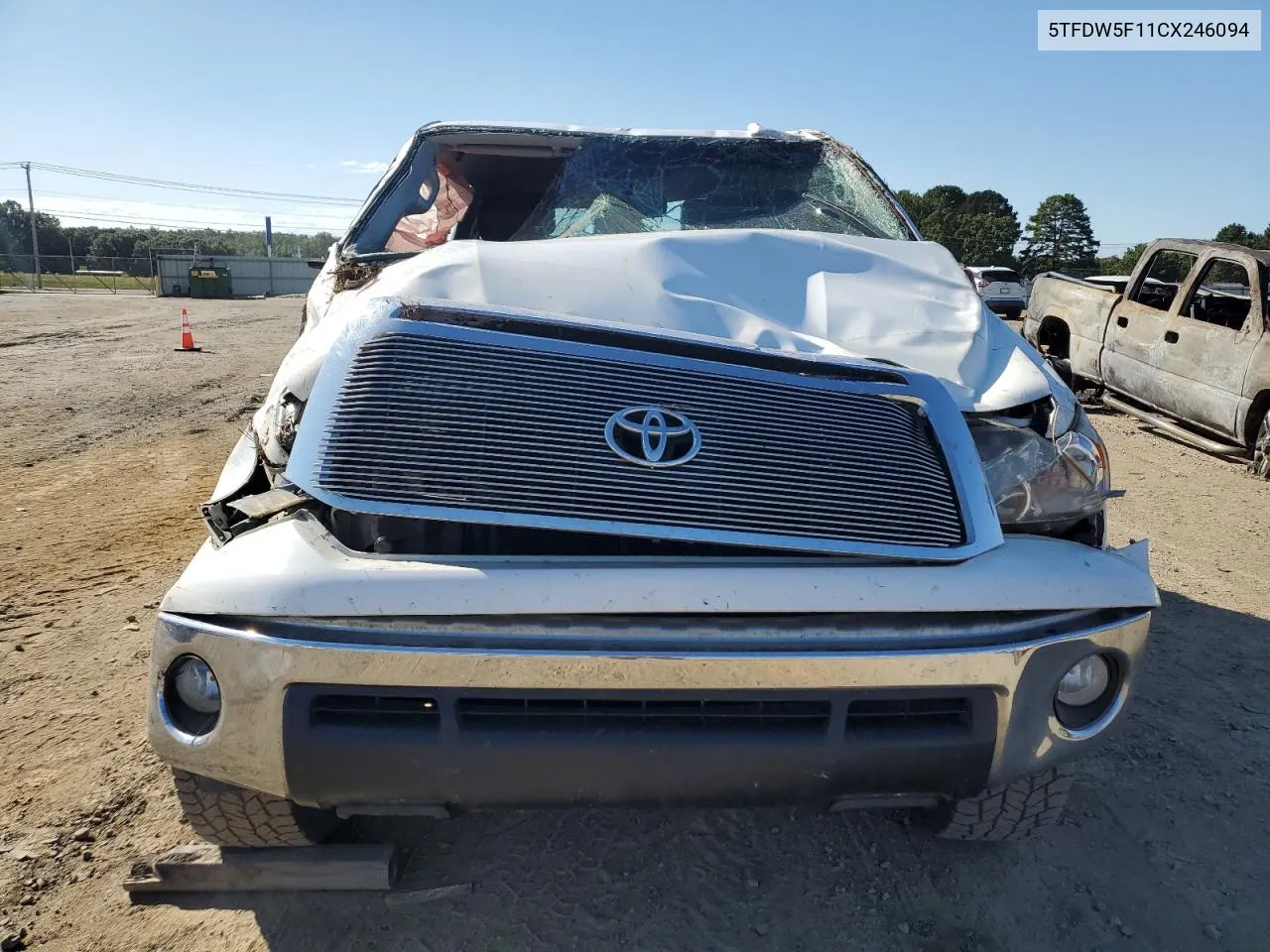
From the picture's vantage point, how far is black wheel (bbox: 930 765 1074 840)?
2.27 meters

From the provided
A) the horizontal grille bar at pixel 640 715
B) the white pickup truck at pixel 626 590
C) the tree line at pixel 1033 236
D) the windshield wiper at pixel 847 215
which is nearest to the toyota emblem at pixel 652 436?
the white pickup truck at pixel 626 590

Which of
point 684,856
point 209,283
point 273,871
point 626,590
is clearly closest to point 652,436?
point 626,590

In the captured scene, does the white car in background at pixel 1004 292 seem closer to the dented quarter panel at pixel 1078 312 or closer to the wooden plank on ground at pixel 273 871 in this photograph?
the dented quarter panel at pixel 1078 312

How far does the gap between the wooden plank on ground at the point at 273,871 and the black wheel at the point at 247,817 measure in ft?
0.10

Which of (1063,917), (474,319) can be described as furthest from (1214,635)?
(474,319)

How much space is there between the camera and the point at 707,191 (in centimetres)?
383

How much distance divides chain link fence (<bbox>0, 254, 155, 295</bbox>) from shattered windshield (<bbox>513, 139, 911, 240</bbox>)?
42.7 meters

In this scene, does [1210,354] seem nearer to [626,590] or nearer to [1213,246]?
[1213,246]

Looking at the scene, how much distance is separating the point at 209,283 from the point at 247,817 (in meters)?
36.5

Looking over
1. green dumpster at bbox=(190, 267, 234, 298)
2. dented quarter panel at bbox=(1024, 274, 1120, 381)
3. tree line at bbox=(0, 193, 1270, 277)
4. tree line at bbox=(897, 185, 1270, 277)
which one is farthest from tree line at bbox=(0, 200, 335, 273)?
dented quarter panel at bbox=(1024, 274, 1120, 381)

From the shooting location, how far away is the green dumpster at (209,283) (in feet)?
112

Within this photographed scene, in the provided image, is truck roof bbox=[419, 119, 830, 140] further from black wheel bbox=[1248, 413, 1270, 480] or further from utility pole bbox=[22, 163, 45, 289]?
utility pole bbox=[22, 163, 45, 289]

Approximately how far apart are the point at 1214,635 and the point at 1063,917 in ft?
7.42

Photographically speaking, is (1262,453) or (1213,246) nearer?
(1262,453)
